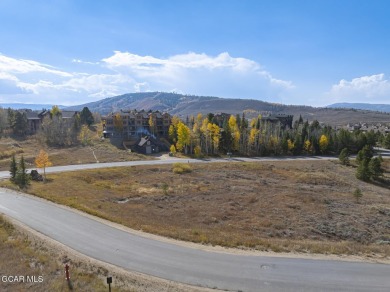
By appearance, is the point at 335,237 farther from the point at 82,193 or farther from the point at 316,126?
the point at 316,126

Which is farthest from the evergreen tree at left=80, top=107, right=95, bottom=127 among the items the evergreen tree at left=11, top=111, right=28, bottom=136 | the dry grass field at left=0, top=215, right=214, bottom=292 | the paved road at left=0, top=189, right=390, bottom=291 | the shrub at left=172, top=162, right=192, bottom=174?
the dry grass field at left=0, top=215, right=214, bottom=292

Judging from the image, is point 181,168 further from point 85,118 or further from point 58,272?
point 85,118

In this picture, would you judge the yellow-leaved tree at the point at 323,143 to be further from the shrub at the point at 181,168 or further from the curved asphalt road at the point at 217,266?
the curved asphalt road at the point at 217,266

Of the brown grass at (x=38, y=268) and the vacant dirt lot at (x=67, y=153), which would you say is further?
the vacant dirt lot at (x=67, y=153)

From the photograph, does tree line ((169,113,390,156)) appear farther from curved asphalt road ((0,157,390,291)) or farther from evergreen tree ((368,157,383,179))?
curved asphalt road ((0,157,390,291))

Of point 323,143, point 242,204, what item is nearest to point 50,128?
point 242,204

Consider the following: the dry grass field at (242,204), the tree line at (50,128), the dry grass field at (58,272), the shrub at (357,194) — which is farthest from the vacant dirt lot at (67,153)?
the shrub at (357,194)
